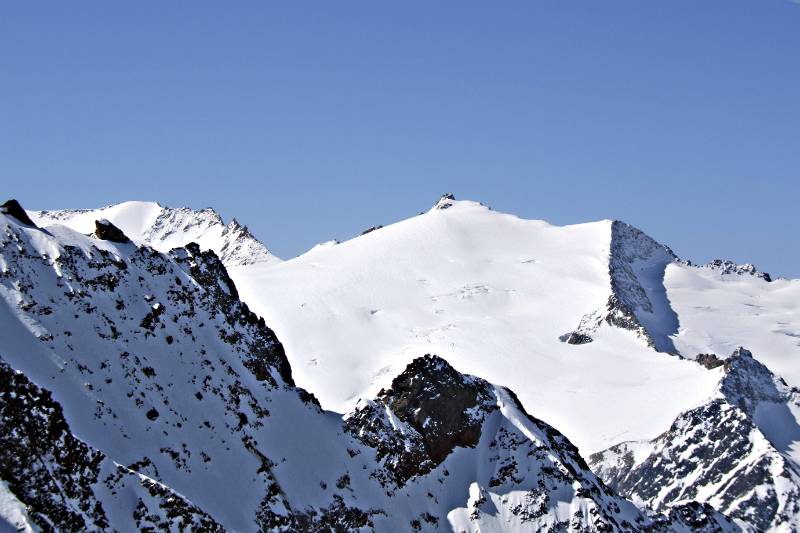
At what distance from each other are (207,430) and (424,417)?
3619 cm

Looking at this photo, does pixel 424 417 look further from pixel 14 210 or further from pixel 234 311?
pixel 14 210

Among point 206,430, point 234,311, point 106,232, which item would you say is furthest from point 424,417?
point 106,232

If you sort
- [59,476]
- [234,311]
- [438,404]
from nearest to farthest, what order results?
1. [59,476]
2. [234,311]
3. [438,404]

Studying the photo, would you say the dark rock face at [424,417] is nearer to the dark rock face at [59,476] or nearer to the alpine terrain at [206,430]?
the alpine terrain at [206,430]

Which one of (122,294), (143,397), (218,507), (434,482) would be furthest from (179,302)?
(434,482)

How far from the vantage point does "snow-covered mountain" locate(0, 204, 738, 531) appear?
113m

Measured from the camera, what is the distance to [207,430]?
5256 inches

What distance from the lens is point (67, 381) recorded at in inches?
4769

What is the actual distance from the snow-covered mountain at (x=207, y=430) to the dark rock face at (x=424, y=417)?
0.21 meters

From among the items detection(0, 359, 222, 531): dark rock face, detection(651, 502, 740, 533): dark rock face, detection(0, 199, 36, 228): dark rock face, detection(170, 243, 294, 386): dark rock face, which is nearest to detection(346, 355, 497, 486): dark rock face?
detection(170, 243, 294, 386): dark rock face

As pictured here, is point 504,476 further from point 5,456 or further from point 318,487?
point 5,456

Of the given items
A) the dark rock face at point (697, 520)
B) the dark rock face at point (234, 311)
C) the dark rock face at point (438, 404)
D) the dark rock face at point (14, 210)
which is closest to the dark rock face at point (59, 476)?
the dark rock face at point (14, 210)

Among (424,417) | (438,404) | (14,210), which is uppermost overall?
(14,210)

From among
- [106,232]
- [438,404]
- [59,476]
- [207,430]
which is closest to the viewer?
[59,476]
